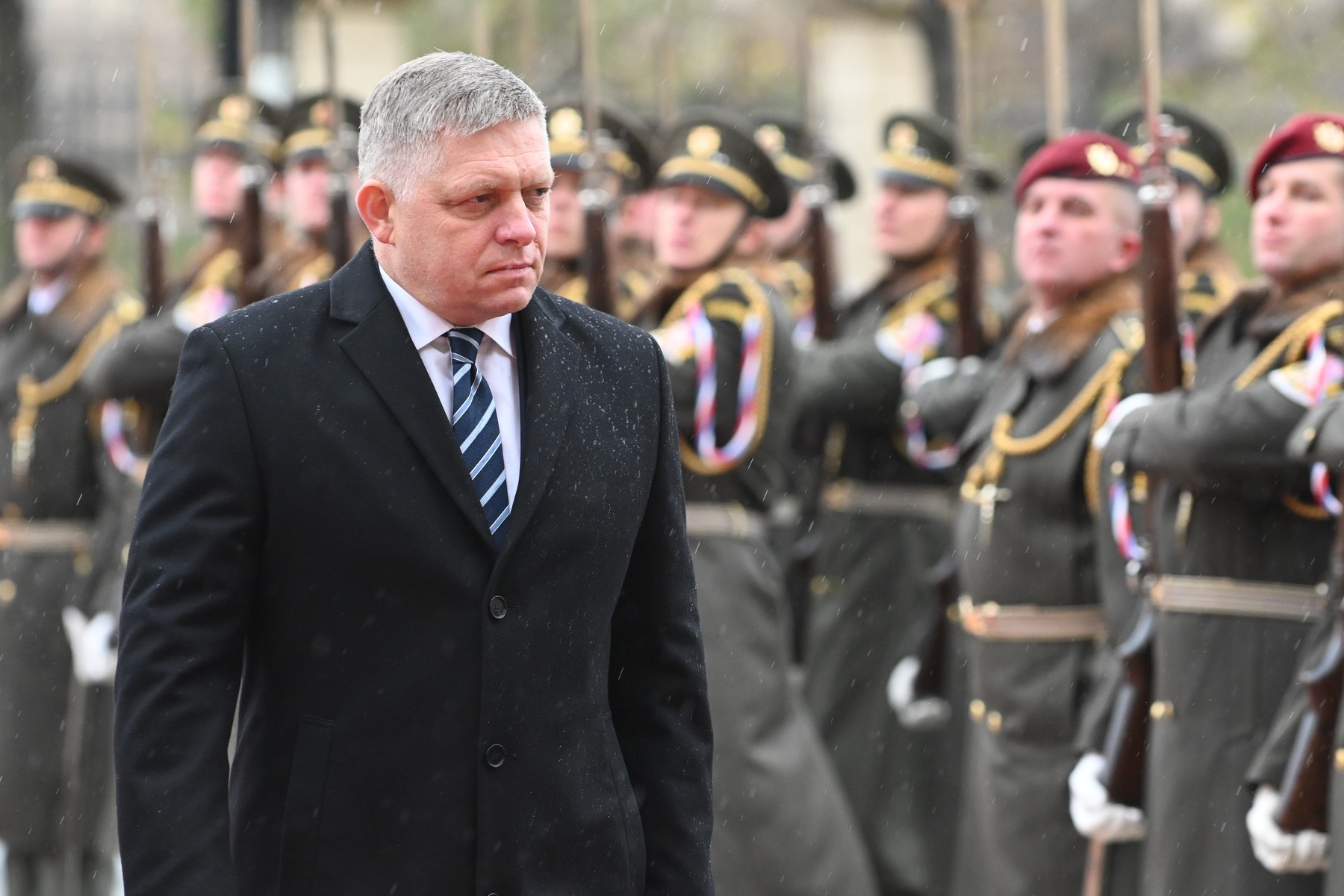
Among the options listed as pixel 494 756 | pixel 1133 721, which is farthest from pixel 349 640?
pixel 1133 721

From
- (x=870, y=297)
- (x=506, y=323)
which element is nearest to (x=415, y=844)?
(x=506, y=323)

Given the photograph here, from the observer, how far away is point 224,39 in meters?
11.3

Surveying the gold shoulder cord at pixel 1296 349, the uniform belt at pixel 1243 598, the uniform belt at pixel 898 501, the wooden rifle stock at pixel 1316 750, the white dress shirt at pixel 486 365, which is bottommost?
the wooden rifle stock at pixel 1316 750

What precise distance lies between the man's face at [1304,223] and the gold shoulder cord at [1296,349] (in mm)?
128

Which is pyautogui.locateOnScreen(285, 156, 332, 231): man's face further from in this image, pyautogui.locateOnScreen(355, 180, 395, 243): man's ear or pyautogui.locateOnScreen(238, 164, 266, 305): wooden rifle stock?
pyautogui.locateOnScreen(355, 180, 395, 243): man's ear

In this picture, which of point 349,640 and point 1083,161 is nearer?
point 349,640

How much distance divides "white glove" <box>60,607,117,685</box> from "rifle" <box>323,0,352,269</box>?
1364 mm

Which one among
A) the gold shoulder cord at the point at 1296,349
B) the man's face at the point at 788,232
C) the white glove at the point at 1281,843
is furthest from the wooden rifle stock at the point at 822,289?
the white glove at the point at 1281,843

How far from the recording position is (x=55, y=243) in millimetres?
7711

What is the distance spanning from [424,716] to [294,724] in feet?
0.53

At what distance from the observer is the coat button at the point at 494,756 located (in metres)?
2.76

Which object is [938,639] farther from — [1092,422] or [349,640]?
[349,640]

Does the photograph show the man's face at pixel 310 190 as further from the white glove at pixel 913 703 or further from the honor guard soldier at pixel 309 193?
the white glove at pixel 913 703

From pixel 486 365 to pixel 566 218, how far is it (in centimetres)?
417
